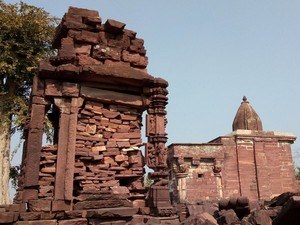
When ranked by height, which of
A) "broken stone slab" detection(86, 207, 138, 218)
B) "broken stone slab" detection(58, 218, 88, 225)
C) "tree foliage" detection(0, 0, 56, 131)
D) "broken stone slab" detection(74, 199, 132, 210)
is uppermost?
"tree foliage" detection(0, 0, 56, 131)

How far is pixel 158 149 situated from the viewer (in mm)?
6762

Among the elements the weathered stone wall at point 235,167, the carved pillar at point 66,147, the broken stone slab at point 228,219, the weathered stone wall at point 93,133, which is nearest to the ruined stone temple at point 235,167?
the weathered stone wall at point 235,167

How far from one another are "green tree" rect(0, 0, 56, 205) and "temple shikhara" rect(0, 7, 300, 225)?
236 inches

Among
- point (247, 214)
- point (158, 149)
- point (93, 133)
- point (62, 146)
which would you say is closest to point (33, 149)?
point (62, 146)

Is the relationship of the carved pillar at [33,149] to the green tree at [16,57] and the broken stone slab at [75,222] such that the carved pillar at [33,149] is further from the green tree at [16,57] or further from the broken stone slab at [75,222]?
the green tree at [16,57]

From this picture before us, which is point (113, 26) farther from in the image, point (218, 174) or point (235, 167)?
point (235, 167)

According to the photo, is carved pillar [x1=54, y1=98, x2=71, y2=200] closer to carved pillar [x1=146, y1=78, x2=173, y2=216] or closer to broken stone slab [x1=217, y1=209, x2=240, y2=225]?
carved pillar [x1=146, y1=78, x2=173, y2=216]

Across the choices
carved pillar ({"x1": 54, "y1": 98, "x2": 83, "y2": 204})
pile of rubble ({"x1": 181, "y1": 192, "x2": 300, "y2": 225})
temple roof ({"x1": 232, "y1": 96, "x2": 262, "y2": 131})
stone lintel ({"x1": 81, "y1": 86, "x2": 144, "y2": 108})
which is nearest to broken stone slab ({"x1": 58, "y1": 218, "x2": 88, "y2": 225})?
carved pillar ({"x1": 54, "y1": 98, "x2": 83, "y2": 204})

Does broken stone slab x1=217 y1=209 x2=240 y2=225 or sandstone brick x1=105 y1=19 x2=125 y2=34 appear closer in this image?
broken stone slab x1=217 y1=209 x2=240 y2=225

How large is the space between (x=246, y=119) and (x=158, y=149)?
37.2 ft

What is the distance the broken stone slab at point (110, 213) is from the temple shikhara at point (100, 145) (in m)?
0.02

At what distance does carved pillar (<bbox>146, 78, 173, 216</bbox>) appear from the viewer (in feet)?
20.8

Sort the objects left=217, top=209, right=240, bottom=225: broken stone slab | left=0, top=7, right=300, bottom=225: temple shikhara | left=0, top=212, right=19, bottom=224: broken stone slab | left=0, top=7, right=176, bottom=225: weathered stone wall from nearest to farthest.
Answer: left=217, top=209, right=240, bottom=225: broken stone slab → left=0, top=212, right=19, bottom=224: broken stone slab → left=0, top=7, right=300, bottom=225: temple shikhara → left=0, top=7, right=176, bottom=225: weathered stone wall

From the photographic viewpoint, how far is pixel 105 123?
22.4ft
